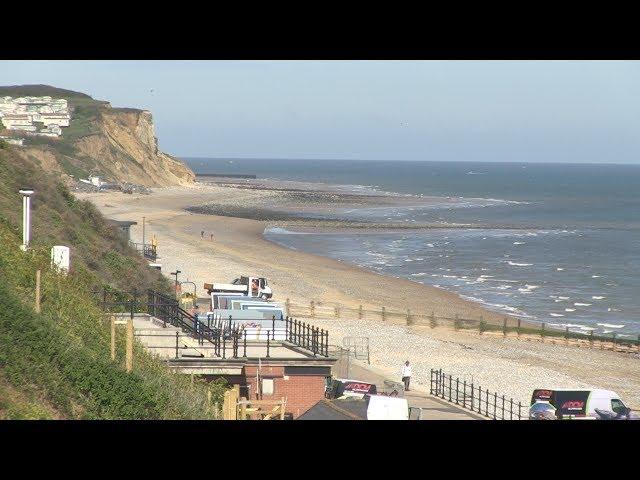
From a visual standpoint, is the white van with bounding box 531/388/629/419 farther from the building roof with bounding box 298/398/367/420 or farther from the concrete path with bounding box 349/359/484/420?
→ the building roof with bounding box 298/398/367/420

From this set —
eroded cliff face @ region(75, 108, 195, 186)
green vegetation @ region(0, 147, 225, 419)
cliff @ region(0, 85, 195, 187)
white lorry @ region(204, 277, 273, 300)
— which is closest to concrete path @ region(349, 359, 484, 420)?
green vegetation @ region(0, 147, 225, 419)

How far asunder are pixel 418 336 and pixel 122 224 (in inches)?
485

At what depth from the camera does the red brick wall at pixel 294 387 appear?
596 inches

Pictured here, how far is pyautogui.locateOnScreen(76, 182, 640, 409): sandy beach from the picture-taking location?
88.5 ft

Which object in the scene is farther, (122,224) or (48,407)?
(122,224)

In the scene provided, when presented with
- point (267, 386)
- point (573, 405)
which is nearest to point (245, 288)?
point (573, 405)

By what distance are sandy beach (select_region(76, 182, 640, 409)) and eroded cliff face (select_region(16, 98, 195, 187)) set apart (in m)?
22.3

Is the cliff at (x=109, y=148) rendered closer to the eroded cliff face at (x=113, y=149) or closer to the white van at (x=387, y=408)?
the eroded cliff face at (x=113, y=149)

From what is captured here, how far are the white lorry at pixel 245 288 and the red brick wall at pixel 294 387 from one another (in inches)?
590
